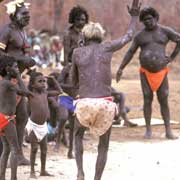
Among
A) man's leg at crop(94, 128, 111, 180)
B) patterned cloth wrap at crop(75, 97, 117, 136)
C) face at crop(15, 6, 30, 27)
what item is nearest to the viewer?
patterned cloth wrap at crop(75, 97, 117, 136)

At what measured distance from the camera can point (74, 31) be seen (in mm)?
9445

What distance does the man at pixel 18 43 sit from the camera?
26.4 ft

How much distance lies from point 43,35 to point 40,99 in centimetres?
1692

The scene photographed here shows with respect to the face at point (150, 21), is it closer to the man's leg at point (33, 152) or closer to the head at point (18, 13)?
the head at point (18, 13)

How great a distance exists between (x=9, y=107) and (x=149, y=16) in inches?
151

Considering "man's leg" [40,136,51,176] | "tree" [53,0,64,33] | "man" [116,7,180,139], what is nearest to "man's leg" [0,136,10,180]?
"man's leg" [40,136,51,176]

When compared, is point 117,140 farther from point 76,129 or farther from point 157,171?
point 76,129

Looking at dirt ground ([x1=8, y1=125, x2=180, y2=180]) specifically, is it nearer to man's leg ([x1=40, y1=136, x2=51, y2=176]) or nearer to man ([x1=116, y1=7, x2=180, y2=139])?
man's leg ([x1=40, y1=136, x2=51, y2=176])

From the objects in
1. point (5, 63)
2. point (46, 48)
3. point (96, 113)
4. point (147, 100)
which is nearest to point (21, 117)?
point (5, 63)

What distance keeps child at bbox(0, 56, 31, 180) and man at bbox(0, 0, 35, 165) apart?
0.67 m

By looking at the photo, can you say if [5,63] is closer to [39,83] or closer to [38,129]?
[39,83]

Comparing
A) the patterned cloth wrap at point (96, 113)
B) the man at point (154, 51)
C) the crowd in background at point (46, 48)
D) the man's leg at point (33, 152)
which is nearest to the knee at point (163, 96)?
the man at point (154, 51)

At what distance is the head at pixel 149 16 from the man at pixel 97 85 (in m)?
3.23

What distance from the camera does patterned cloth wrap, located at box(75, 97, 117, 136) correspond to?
23.0 feet
